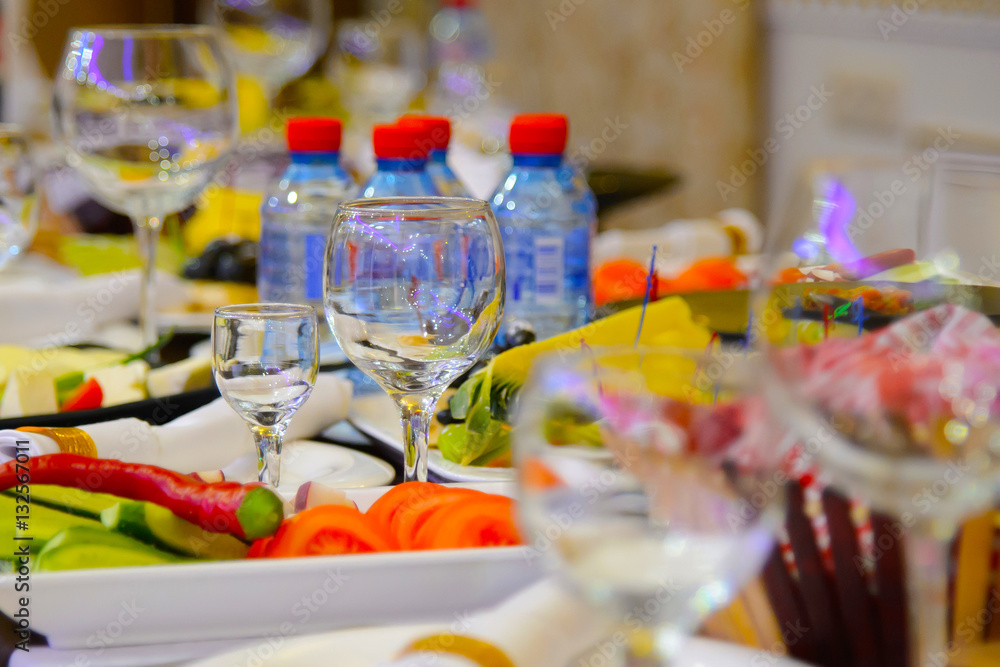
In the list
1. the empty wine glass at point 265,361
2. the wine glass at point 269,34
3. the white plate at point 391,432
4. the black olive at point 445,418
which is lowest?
the white plate at point 391,432

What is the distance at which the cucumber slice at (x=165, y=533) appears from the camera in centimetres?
54

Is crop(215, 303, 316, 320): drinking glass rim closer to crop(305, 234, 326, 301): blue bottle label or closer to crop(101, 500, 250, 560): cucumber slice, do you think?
crop(101, 500, 250, 560): cucumber slice

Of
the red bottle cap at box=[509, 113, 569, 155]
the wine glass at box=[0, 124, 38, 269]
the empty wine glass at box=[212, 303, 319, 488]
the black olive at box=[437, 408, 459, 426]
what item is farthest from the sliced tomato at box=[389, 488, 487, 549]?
the wine glass at box=[0, 124, 38, 269]

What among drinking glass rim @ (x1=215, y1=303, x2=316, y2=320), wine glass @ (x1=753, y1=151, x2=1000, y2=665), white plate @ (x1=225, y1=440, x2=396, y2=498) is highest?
wine glass @ (x1=753, y1=151, x2=1000, y2=665)

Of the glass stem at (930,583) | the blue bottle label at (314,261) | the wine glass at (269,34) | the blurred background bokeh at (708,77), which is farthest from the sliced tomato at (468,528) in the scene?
the wine glass at (269,34)

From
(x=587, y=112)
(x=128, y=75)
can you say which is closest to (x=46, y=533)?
(x=128, y=75)

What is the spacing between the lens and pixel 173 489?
1.83 ft

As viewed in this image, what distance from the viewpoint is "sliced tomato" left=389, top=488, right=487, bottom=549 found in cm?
55

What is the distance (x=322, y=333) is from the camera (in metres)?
1.06

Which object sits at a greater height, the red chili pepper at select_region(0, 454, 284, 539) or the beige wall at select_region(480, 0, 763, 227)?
the beige wall at select_region(480, 0, 763, 227)

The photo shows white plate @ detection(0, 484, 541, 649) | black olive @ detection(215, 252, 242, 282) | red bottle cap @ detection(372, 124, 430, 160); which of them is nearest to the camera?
white plate @ detection(0, 484, 541, 649)

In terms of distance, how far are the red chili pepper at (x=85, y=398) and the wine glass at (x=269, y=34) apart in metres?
1.47

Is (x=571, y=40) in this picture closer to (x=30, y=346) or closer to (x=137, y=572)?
(x=30, y=346)

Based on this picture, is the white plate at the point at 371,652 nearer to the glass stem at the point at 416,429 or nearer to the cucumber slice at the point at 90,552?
the cucumber slice at the point at 90,552
